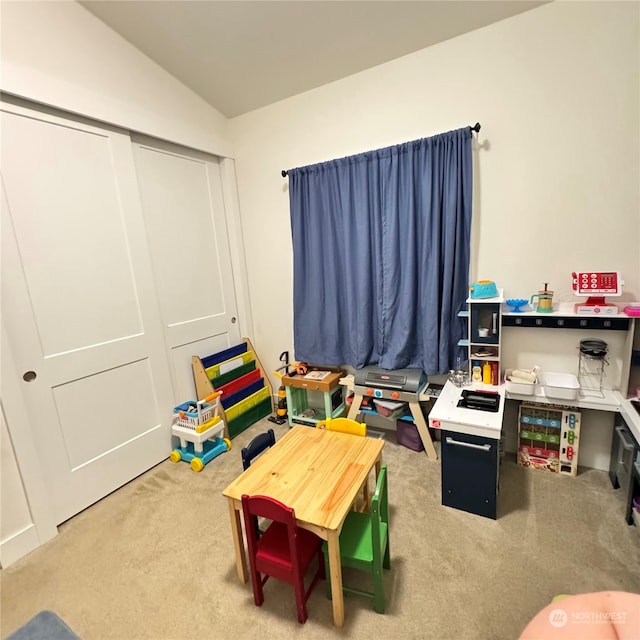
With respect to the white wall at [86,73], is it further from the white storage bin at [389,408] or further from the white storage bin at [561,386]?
the white storage bin at [561,386]

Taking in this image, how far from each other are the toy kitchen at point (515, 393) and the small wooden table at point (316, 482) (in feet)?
1.70

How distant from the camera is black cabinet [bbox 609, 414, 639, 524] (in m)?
1.70

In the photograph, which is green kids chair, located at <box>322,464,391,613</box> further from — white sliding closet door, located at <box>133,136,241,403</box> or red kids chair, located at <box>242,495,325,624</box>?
white sliding closet door, located at <box>133,136,241,403</box>

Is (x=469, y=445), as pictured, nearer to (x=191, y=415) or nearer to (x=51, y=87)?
(x=191, y=415)

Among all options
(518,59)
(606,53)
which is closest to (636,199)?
(606,53)

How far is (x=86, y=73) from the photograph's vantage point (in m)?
2.01

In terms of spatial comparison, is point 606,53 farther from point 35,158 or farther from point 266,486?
point 35,158

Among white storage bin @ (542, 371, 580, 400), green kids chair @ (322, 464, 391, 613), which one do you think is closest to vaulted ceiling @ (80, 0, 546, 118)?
white storage bin @ (542, 371, 580, 400)

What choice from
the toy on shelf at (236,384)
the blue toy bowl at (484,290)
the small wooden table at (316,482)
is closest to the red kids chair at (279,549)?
the small wooden table at (316,482)

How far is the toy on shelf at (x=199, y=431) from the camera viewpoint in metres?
2.46

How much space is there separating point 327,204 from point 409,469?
2.03 meters

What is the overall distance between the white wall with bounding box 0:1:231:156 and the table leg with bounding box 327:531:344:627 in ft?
8.44

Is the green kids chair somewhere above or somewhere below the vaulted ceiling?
below

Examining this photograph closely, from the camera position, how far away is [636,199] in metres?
1.84
